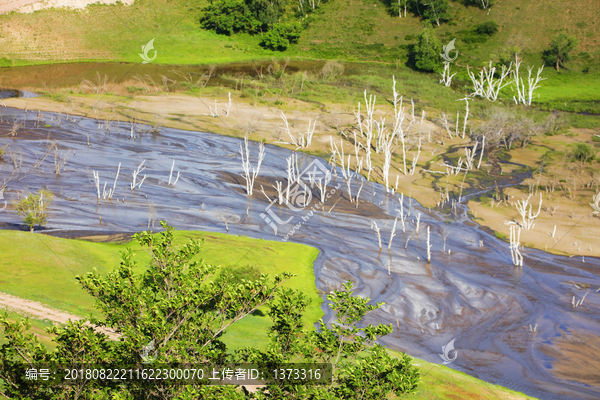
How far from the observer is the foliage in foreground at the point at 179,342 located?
11.1 meters

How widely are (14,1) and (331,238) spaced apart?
9055 centimetres

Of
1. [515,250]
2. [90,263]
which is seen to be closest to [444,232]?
[515,250]

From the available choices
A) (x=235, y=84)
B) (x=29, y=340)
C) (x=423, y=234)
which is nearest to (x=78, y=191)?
(x=423, y=234)

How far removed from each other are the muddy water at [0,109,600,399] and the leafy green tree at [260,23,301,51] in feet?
215

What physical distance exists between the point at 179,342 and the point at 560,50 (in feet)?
371

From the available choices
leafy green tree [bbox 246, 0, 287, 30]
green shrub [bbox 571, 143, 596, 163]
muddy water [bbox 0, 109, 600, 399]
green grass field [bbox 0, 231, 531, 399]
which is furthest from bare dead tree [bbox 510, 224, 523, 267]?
leafy green tree [bbox 246, 0, 287, 30]

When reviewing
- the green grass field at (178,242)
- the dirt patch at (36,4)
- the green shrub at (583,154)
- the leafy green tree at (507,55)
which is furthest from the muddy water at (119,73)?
the green grass field at (178,242)

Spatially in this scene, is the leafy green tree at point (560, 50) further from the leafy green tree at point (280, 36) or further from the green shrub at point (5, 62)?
the green shrub at point (5, 62)

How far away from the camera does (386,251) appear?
3953 cm

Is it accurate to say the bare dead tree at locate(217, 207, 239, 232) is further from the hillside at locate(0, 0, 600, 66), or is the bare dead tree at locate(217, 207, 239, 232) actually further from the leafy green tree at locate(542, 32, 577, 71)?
the leafy green tree at locate(542, 32, 577, 71)

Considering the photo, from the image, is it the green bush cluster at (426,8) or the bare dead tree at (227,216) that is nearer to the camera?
the bare dead tree at (227,216)

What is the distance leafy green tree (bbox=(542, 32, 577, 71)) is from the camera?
348 feet

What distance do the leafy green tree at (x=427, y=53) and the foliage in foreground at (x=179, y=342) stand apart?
10174 centimetres

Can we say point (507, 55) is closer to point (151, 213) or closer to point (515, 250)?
point (515, 250)
